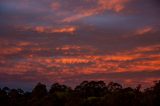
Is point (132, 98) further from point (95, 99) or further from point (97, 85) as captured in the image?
point (97, 85)

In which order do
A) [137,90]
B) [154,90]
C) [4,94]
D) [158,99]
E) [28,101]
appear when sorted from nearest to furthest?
1. [158,99]
2. [154,90]
3. [137,90]
4. [28,101]
5. [4,94]

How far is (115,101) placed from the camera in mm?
46812

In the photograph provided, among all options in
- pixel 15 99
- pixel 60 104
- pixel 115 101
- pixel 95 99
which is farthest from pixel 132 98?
pixel 15 99

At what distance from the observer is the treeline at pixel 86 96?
152 ft

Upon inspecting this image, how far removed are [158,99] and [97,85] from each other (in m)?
22.5

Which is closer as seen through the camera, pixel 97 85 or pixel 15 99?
pixel 15 99

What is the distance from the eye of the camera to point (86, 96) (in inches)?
2330

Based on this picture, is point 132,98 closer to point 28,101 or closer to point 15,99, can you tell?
point 28,101

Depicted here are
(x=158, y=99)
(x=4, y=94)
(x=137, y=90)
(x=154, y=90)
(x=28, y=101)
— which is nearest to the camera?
(x=158, y=99)

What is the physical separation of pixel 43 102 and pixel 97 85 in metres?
15.8

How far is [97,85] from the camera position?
64.9 metres

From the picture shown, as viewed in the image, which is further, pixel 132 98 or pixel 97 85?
pixel 97 85

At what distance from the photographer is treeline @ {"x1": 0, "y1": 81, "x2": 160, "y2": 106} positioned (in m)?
46.2

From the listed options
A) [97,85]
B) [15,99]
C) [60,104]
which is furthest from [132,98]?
[15,99]
